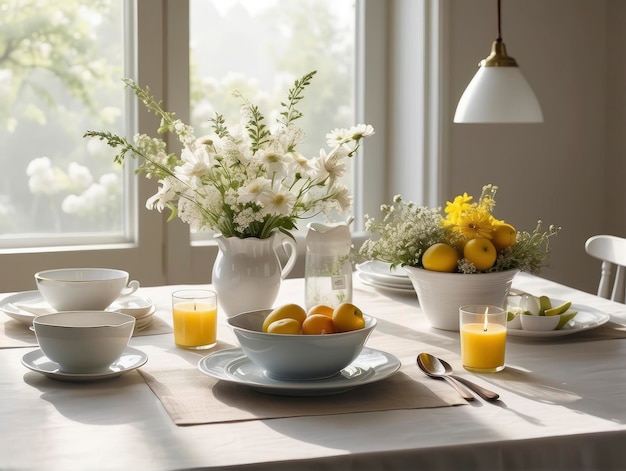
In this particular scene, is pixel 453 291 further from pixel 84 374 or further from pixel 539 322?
pixel 84 374

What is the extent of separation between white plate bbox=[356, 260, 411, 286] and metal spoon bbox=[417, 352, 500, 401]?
594 mm

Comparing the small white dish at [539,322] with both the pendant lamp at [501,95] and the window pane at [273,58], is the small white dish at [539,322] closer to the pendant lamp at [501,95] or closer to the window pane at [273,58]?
the pendant lamp at [501,95]

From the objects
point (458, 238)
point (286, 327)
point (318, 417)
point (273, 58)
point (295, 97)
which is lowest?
point (318, 417)

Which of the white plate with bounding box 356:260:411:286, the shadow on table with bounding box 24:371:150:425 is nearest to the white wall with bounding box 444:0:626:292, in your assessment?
the white plate with bounding box 356:260:411:286

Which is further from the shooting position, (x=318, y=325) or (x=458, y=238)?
(x=458, y=238)

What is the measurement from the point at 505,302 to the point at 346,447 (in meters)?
0.78

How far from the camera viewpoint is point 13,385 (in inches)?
51.9

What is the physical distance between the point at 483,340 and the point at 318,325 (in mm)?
284

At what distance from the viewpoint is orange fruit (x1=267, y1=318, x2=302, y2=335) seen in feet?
4.22

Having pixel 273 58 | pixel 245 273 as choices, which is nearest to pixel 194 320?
pixel 245 273

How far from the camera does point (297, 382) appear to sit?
1.27 metres

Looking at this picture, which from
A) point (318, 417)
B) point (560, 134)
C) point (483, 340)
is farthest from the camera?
point (560, 134)

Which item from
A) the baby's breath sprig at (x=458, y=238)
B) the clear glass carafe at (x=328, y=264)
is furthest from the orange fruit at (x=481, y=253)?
the clear glass carafe at (x=328, y=264)

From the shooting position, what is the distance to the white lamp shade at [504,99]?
1889 mm
